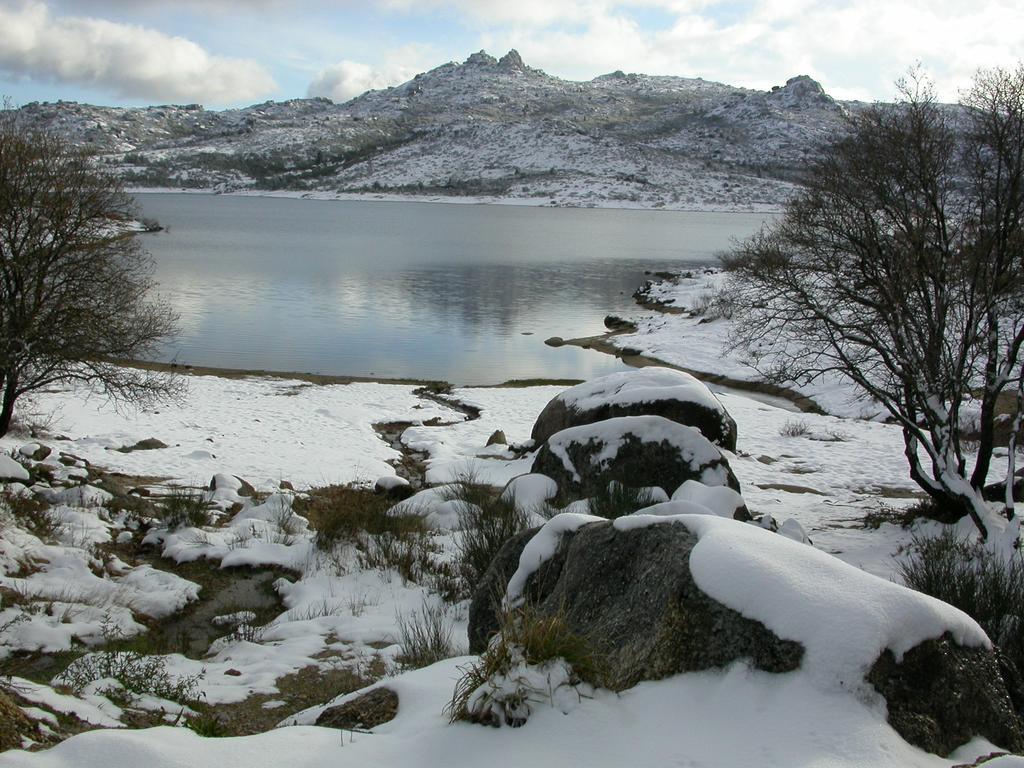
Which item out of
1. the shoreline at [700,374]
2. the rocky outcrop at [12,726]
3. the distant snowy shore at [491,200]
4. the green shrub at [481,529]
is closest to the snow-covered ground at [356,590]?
the green shrub at [481,529]

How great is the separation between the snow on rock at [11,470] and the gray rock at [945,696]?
10649 mm

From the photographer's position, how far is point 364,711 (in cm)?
372

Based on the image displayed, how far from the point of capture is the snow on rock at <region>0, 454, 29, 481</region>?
32.6 feet

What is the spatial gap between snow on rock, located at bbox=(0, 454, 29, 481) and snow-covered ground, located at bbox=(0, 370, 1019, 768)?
313 millimetres

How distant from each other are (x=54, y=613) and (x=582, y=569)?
4851mm

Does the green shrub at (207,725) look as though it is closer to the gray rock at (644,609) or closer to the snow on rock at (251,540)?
the gray rock at (644,609)

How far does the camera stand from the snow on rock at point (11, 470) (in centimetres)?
995

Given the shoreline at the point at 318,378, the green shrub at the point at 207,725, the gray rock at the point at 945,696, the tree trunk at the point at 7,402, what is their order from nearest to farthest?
the gray rock at the point at 945,696 < the green shrub at the point at 207,725 < the tree trunk at the point at 7,402 < the shoreline at the point at 318,378

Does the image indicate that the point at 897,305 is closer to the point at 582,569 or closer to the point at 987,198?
the point at 987,198

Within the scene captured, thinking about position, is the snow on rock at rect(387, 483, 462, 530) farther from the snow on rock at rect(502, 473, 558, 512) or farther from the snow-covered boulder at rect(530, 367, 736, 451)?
the snow-covered boulder at rect(530, 367, 736, 451)

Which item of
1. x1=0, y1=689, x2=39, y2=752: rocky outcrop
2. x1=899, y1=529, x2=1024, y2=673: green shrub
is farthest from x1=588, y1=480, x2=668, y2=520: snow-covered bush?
x1=0, y1=689, x2=39, y2=752: rocky outcrop

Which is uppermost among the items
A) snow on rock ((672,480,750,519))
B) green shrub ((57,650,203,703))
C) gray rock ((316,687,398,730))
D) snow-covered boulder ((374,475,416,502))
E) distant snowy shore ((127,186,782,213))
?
distant snowy shore ((127,186,782,213))

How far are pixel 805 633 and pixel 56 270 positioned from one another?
41.3 ft

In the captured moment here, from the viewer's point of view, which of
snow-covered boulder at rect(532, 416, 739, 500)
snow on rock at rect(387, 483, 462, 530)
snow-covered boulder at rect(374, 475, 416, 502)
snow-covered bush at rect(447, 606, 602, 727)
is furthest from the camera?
snow-covered boulder at rect(374, 475, 416, 502)
